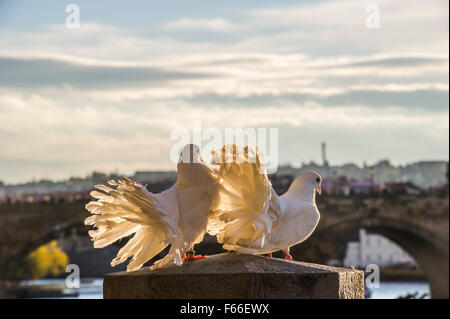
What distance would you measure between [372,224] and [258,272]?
30434 mm

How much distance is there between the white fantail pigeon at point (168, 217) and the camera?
583cm

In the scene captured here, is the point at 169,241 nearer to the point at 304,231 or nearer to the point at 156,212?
the point at 156,212

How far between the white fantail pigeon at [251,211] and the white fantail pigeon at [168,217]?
85 mm

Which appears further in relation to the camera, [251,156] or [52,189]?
[52,189]

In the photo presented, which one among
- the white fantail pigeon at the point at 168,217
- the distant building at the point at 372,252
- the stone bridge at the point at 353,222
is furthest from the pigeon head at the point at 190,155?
the distant building at the point at 372,252

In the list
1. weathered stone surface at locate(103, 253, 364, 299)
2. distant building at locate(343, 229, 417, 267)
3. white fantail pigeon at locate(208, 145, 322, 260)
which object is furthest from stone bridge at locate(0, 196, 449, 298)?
distant building at locate(343, 229, 417, 267)

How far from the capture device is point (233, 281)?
18.2 ft

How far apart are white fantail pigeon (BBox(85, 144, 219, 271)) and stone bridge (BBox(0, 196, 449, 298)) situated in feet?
93.0

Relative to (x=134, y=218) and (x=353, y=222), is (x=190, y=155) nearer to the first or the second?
(x=134, y=218)

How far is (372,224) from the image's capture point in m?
35.7

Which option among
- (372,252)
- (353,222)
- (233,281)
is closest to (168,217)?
(233,281)
